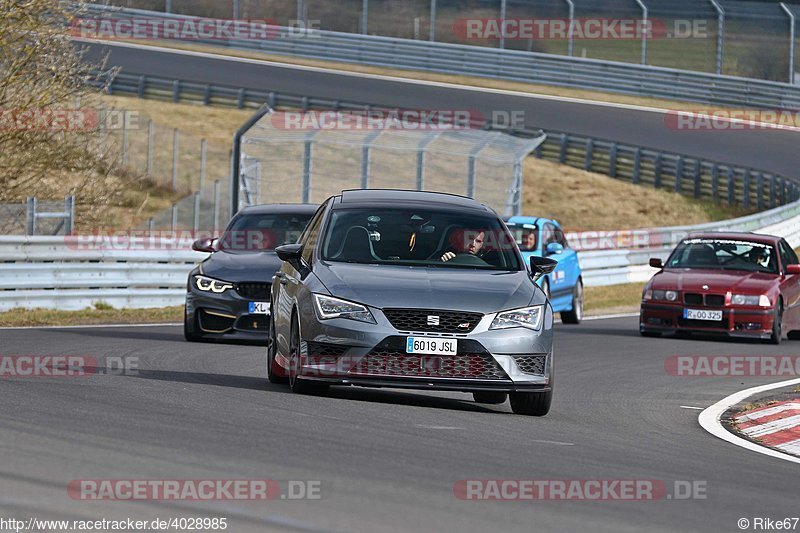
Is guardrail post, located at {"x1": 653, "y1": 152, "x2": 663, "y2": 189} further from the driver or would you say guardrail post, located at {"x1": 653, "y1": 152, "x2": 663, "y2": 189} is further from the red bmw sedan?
the driver

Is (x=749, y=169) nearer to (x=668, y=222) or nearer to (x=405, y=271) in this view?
(x=668, y=222)

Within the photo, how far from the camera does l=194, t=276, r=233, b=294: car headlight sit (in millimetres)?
15594

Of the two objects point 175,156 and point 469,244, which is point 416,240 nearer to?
point 469,244

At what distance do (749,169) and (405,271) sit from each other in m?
29.3

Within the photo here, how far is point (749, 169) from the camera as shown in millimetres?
38562

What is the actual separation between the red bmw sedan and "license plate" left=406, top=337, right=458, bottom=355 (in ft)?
33.0

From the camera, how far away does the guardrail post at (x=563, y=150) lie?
41344 millimetres

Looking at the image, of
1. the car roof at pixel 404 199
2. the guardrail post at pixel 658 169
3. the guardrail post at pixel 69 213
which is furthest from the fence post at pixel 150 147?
the car roof at pixel 404 199

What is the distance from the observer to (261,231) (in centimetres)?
1681

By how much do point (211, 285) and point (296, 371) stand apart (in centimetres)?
526

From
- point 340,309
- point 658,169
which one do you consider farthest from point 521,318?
point 658,169

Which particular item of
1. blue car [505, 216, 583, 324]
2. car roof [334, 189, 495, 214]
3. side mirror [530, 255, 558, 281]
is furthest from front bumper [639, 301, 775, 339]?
side mirror [530, 255, 558, 281]

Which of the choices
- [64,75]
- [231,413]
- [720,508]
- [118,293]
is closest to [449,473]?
[720,508]

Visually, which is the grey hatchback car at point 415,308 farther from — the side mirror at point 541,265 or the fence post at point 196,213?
the fence post at point 196,213
